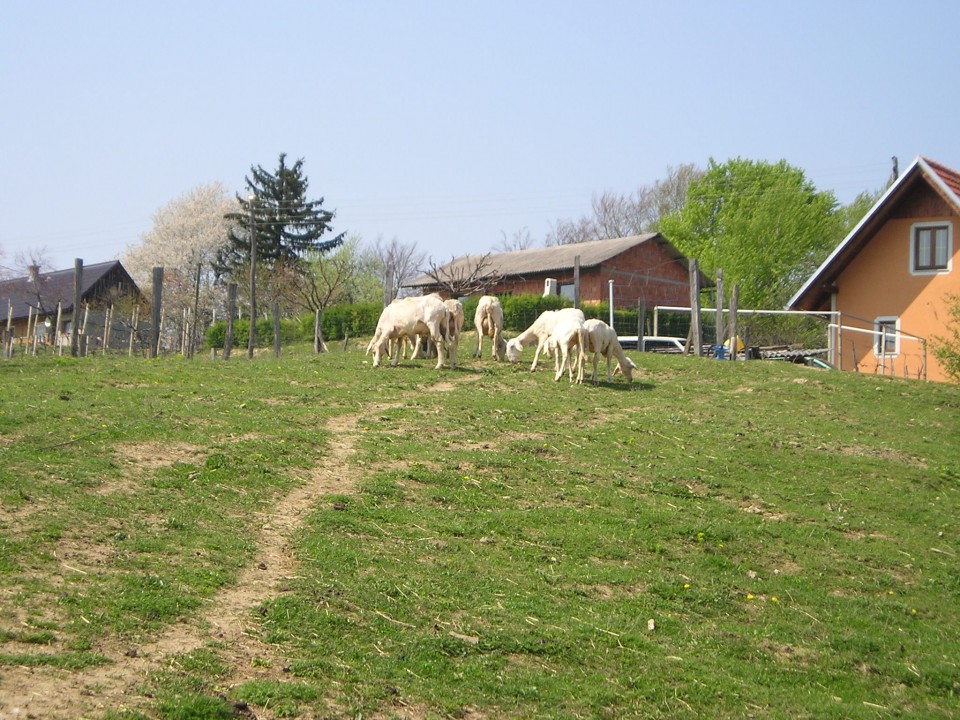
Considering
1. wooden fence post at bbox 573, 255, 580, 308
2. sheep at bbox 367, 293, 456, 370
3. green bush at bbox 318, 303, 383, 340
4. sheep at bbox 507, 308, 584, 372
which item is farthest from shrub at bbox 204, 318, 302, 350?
sheep at bbox 367, 293, 456, 370

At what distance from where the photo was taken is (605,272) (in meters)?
48.2

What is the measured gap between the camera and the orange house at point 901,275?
108 ft

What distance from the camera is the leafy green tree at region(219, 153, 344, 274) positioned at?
64.7m

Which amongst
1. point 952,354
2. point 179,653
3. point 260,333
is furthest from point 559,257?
point 179,653

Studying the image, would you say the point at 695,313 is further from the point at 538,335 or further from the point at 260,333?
the point at 260,333

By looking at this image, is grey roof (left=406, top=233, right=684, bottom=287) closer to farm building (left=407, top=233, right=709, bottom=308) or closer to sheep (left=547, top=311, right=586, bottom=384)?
farm building (left=407, top=233, right=709, bottom=308)

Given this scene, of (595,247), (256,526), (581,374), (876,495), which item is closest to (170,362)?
(581,374)

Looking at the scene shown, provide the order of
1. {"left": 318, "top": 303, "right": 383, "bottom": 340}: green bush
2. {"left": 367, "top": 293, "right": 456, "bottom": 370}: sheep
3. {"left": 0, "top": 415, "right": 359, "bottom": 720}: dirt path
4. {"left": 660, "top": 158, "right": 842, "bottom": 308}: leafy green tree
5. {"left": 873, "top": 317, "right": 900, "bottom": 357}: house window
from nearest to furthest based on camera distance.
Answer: {"left": 0, "top": 415, "right": 359, "bottom": 720}: dirt path < {"left": 367, "top": 293, "right": 456, "bottom": 370}: sheep < {"left": 873, "top": 317, "right": 900, "bottom": 357}: house window < {"left": 318, "top": 303, "right": 383, "bottom": 340}: green bush < {"left": 660, "top": 158, "right": 842, "bottom": 308}: leafy green tree

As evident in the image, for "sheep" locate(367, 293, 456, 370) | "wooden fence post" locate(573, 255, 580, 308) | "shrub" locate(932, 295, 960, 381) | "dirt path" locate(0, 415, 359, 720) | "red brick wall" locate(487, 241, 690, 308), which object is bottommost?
"dirt path" locate(0, 415, 359, 720)

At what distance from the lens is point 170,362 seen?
23250mm

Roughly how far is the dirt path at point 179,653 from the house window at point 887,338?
26.4 metres

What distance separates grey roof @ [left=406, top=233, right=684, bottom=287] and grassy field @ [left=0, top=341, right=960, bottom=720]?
97.1 ft

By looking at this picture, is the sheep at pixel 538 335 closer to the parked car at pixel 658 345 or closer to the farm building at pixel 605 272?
the parked car at pixel 658 345

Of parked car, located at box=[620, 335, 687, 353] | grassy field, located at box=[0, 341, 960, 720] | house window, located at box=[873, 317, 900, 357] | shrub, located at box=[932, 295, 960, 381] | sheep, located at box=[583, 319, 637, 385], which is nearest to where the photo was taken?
grassy field, located at box=[0, 341, 960, 720]
